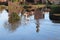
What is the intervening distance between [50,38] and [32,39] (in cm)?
52

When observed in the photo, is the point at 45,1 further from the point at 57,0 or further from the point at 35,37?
the point at 35,37

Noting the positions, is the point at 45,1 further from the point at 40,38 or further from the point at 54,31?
the point at 40,38

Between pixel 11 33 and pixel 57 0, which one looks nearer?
pixel 11 33

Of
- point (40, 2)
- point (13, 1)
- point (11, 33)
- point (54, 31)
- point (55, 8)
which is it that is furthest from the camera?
point (40, 2)

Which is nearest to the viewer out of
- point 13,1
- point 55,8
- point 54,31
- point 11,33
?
point 11,33

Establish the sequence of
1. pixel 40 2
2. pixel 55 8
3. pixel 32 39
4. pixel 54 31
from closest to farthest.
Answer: pixel 32 39 → pixel 54 31 → pixel 55 8 → pixel 40 2

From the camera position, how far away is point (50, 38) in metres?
5.84

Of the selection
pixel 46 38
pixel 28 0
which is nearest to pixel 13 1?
pixel 28 0

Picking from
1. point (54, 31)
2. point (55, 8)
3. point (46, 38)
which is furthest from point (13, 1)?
point (46, 38)

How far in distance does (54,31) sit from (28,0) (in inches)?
535

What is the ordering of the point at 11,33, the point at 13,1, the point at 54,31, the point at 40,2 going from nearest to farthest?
the point at 11,33 → the point at 54,31 → the point at 13,1 → the point at 40,2

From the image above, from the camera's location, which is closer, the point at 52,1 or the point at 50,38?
the point at 50,38

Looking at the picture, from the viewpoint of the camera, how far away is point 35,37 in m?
5.95

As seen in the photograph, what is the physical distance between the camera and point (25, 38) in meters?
5.80
